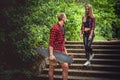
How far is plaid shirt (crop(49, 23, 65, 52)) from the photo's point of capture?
7.32m

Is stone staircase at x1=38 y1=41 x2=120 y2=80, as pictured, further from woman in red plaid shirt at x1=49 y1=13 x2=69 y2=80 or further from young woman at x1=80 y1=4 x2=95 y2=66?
woman in red plaid shirt at x1=49 y1=13 x2=69 y2=80

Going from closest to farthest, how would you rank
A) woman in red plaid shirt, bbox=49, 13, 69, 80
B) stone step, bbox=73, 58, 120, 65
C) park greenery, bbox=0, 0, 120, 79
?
woman in red plaid shirt, bbox=49, 13, 69, 80, park greenery, bbox=0, 0, 120, 79, stone step, bbox=73, 58, 120, 65

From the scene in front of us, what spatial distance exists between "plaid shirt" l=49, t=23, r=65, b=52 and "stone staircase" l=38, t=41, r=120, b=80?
174 centimetres

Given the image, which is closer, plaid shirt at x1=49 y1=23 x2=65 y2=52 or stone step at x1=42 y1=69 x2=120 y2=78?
plaid shirt at x1=49 y1=23 x2=65 y2=52

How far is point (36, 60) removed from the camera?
30.6 ft

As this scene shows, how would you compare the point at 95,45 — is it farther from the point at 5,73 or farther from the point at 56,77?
the point at 5,73

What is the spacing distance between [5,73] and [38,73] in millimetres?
1071

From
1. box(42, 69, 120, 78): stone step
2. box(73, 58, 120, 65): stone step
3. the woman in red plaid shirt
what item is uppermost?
the woman in red plaid shirt

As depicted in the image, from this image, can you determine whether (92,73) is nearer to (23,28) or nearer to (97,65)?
(97,65)

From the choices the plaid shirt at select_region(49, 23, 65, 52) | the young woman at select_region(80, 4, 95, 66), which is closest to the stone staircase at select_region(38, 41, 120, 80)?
the young woman at select_region(80, 4, 95, 66)

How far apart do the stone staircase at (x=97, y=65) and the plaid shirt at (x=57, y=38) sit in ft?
5.70

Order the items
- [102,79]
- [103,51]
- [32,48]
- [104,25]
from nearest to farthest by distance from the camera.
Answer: [102,79] → [32,48] → [103,51] → [104,25]

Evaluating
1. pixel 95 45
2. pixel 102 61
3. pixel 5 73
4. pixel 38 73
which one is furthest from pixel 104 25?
pixel 5 73

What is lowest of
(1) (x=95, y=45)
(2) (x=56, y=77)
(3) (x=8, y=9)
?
(2) (x=56, y=77)
